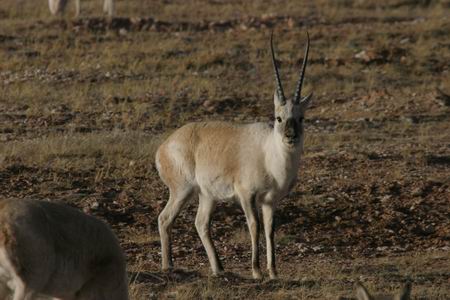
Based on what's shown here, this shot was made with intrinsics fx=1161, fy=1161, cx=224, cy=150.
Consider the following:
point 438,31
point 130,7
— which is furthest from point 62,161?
point 130,7

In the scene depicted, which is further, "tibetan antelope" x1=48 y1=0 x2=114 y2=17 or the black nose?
"tibetan antelope" x1=48 y1=0 x2=114 y2=17

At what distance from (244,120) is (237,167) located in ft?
25.3

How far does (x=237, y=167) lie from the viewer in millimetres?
11570

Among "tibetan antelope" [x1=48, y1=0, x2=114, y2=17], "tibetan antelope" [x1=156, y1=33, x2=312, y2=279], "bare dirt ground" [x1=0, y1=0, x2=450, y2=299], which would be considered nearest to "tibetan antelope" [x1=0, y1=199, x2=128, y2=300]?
"bare dirt ground" [x1=0, y1=0, x2=450, y2=299]

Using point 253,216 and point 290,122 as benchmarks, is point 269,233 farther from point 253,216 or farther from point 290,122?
point 290,122

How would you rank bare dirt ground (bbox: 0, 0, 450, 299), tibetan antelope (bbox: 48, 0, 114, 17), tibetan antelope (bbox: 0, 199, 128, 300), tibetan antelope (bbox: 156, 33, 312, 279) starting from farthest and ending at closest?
tibetan antelope (bbox: 48, 0, 114, 17) < bare dirt ground (bbox: 0, 0, 450, 299) < tibetan antelope (bbox: 156, 33, 312, 279) < tibetan antelope (bbox: 0, 199, 128, 300)

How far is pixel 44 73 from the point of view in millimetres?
22141

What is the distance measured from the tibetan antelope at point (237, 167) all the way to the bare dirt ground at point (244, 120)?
488 mm

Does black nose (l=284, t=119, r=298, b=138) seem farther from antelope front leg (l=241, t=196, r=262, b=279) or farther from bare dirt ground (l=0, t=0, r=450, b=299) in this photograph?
bare dirt ground (l=0, t=0, r=450, b=299)

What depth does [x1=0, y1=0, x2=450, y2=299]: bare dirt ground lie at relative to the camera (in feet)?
40.3

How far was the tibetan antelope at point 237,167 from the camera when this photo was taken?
11211 millimetres

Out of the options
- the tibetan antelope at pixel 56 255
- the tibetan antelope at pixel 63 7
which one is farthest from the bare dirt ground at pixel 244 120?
the tibetan antelope at pixel 56 255

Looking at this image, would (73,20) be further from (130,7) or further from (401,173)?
(401,173)

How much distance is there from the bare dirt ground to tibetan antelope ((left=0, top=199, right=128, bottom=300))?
83.9 inches
